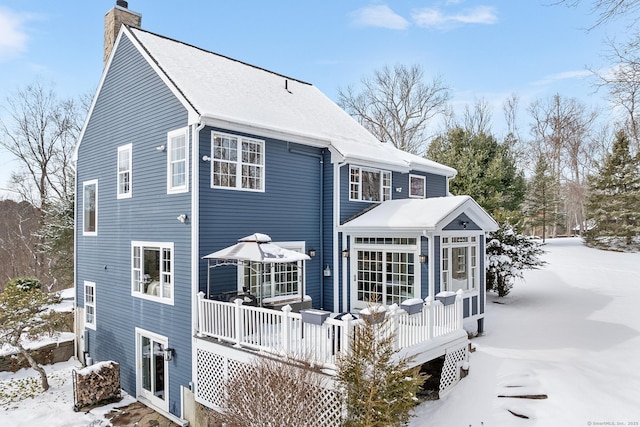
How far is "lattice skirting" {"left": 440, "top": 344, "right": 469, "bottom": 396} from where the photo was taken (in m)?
8.26

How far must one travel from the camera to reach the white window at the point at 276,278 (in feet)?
32.4

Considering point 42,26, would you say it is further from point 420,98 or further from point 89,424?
point 420,98

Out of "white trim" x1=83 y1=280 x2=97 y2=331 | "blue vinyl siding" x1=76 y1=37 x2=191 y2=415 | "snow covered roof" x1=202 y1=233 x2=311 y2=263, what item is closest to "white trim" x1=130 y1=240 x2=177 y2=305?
"blue vinyl siding" x1=76 y1=37 x2=191 y2=415

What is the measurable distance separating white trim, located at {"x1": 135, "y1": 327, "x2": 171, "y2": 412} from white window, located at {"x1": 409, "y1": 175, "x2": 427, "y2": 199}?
30.9ft

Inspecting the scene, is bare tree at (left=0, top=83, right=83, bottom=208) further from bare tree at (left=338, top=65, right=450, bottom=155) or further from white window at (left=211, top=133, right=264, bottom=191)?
bare tree at (left=338, top=65, right=450, bottom=155)

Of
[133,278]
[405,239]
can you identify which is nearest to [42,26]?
[133,278]

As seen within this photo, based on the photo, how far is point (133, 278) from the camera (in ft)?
35.7

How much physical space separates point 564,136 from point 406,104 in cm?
1629

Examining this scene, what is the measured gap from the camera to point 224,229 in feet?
31.2

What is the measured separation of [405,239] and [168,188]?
6280 millimetres

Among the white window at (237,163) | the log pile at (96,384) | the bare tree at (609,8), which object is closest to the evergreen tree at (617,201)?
the bare tree at (609,8)

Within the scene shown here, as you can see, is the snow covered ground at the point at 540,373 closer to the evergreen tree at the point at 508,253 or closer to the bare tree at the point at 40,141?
the evergreen tree at the point at 508,253

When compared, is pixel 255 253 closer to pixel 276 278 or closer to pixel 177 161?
pixel 276 278

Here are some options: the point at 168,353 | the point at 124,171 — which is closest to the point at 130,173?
the point at 124,171
